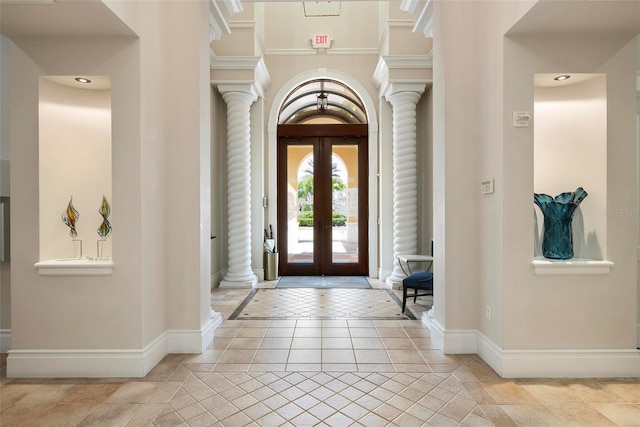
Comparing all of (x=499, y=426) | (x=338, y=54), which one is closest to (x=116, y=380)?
(x=499, y=426)

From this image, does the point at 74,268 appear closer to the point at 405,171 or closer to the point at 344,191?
the point at 405,171

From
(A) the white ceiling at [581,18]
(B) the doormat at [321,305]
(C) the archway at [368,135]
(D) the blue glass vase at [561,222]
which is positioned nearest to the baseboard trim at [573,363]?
(D) the blue glass vase at [561,222]

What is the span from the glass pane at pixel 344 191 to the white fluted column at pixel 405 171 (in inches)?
40.7

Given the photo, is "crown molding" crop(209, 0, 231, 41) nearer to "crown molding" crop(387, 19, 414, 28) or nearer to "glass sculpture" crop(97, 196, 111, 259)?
"glass sculpture" crop(97, 196, 111, 259)

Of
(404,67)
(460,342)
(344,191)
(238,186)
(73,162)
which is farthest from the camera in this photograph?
(344,191)

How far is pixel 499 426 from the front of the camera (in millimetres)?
2164

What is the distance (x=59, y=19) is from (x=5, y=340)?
2734 mm

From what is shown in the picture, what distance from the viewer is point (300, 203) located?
23.6 feet

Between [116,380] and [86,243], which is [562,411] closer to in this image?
[116,380]

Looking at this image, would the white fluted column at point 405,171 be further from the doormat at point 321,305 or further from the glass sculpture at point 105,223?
the glass sculpture at point 105,223

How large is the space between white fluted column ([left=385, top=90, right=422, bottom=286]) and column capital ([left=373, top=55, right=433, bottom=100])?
4.3 inches

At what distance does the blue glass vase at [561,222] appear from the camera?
2.89 meters

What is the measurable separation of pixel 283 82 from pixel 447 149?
4.49m

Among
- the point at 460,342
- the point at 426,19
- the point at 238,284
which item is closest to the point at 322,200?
the point at 238,284
